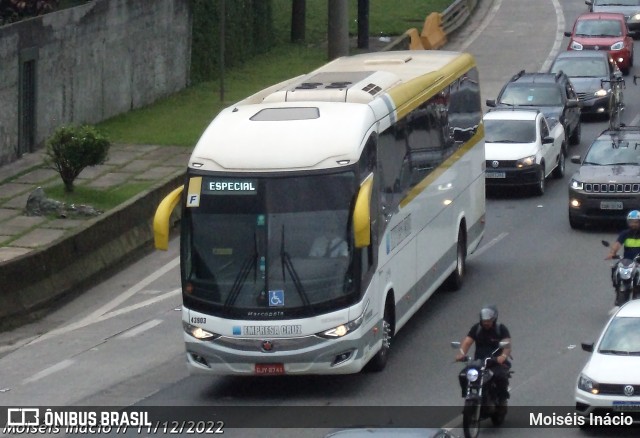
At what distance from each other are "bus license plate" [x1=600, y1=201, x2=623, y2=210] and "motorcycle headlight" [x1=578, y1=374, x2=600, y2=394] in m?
11.7

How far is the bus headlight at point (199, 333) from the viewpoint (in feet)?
54.5

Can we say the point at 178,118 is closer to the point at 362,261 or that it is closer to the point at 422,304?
the point at 422,304

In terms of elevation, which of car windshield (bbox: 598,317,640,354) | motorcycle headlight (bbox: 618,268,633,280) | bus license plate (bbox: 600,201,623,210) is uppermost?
car windshield (bbox: 598,317,640,354)

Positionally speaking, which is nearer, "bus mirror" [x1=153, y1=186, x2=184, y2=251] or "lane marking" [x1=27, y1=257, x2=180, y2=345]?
"bus mirror" [x1=153, y1=186, x2=184, y2=251]

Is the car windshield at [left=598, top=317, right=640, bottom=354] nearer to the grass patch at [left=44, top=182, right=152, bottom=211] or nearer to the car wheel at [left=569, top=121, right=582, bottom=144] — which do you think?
the grass patch at [left=44, top=182, right=152, bottom=211]

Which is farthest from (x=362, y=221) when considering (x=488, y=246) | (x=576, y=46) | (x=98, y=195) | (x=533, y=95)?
(x=576, y=46)

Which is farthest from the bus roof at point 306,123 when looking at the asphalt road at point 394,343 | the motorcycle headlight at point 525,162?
the motorcycle headlight at point 525,162

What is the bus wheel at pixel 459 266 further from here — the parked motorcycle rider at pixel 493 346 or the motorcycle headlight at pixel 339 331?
the parked motorcycle rider at pixel 493 346

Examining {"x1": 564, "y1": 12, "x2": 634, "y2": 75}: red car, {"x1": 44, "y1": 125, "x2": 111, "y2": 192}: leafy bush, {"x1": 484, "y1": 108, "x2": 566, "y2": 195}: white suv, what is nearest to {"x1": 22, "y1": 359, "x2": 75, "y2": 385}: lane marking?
{"x1": 44, "y1": 125, "x2": 111, "y2": 192}: leafy bush

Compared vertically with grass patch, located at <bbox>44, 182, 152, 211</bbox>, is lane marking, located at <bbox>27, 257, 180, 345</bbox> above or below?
below

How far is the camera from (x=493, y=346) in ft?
50.6

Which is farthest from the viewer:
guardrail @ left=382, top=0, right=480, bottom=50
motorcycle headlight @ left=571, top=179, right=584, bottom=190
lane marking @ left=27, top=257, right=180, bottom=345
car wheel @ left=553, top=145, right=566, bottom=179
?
guardrail @ left=382, top=0, right=480, bottom=50

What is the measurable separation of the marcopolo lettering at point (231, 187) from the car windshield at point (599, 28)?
3143 cm

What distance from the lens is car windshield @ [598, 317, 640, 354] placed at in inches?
618
